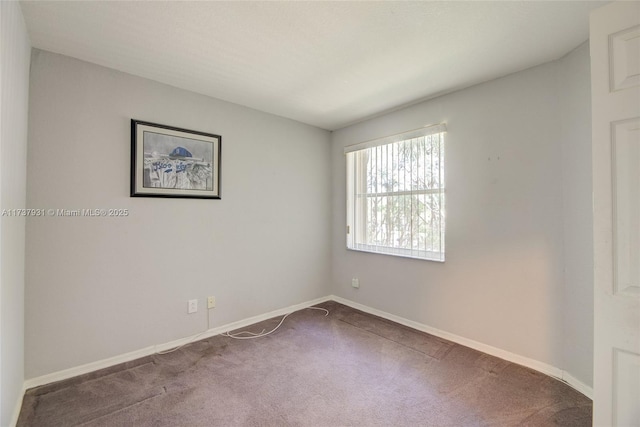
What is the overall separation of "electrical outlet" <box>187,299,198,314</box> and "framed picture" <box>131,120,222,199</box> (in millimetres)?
962

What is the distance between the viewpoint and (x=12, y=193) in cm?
151

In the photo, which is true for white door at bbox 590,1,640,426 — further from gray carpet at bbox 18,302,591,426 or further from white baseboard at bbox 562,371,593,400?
white baseboard at bbox 562,371,593,400

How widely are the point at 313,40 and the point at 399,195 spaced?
5.79 ft

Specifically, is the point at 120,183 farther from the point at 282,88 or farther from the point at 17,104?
the point at 282,88

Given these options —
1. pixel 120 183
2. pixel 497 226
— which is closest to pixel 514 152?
pixel 497 226

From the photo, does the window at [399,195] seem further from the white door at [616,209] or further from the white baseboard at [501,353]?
the white door at [616,209]

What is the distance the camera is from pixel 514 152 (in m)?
2.19

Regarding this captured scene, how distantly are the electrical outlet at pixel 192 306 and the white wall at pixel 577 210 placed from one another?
2.94 metres

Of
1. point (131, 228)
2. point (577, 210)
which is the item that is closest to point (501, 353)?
point (577, 210)

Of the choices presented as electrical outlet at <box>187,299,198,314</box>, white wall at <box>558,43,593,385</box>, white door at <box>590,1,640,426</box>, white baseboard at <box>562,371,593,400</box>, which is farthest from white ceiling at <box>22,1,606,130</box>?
white baseboard at <box>562,371,593,400</box>

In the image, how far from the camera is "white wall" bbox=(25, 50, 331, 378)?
1.91m

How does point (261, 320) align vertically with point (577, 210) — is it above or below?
below

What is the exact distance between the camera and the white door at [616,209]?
1068 millimetres

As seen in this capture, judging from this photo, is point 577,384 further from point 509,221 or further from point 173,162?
point 173,162
